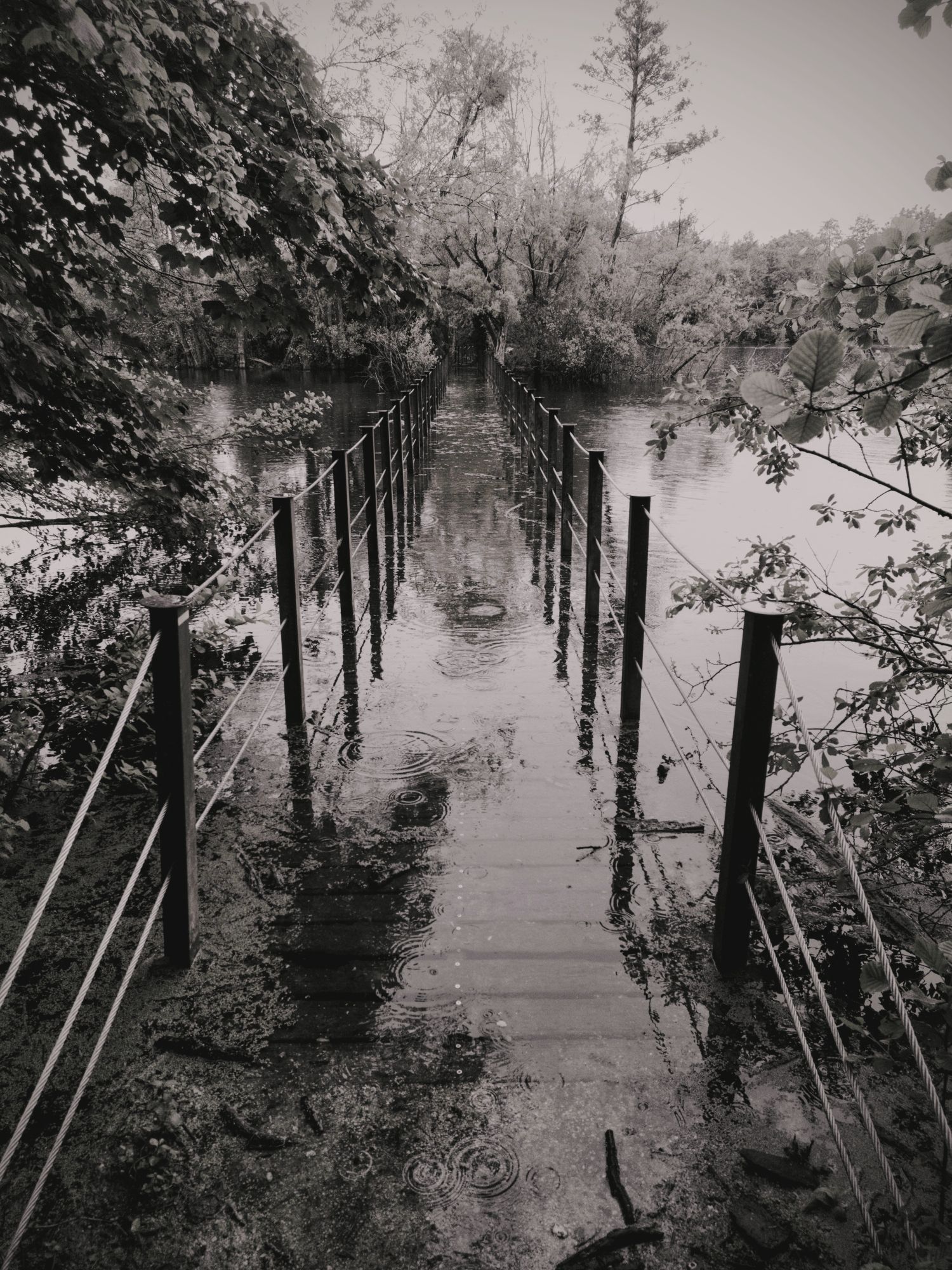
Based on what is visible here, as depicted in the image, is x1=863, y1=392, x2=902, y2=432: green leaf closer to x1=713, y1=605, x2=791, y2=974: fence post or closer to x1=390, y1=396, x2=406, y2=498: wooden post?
x1=713, y1=605, x2=791, y2=974: fence post

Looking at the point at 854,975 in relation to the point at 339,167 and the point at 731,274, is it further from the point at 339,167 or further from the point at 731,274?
the point at 731,274

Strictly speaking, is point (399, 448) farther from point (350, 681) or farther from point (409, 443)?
point (350, 681)

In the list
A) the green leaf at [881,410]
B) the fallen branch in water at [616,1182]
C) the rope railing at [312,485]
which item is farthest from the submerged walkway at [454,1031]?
the green leaf at [881,410]

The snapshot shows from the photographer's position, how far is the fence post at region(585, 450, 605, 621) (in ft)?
18.5

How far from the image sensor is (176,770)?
2.57m

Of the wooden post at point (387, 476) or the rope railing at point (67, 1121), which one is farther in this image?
the wooden post at point (387, 476)

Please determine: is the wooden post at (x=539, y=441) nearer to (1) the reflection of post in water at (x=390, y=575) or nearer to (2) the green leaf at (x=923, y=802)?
(1) the reflection of post in water at (x=390, y=575)

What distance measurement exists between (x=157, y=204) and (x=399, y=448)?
4.75 meters

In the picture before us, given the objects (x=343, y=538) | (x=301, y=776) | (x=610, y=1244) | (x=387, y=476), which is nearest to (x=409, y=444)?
(x=387, y=476)

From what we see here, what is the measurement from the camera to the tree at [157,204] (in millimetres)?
3865

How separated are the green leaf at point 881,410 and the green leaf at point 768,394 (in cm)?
34

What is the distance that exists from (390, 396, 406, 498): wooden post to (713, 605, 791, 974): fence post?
6.89 m

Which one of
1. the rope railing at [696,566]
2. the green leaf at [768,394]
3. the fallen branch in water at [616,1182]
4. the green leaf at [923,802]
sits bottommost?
the fallen branch in water at [616,1182]

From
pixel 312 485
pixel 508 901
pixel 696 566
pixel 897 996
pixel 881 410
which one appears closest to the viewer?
pixel 897 996
